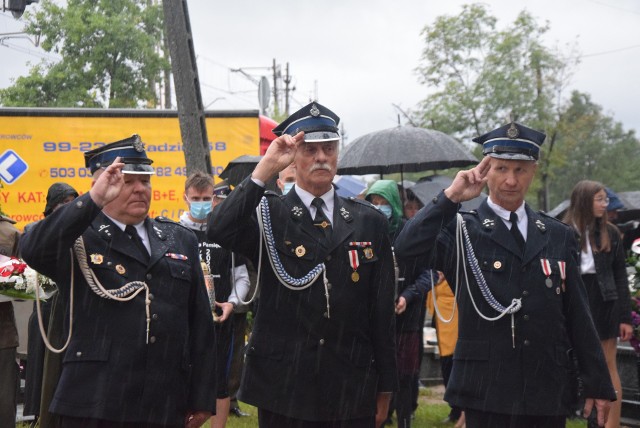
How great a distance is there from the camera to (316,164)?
4.76m

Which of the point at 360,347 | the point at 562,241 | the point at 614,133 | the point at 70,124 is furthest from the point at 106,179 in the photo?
the point at 614,133

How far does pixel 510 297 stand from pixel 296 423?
1.33 metres

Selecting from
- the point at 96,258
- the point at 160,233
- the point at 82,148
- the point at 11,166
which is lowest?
the point at 96,258

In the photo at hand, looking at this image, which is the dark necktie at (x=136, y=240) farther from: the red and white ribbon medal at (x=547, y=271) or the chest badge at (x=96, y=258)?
the red and white ribbon medal at (x=547, y=271)

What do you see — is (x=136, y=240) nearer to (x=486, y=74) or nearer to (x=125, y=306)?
(x=125, y=306)

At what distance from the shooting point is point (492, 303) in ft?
16.3

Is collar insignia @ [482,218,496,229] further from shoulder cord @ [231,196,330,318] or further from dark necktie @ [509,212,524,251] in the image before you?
shoulder cord @ [231,196,330,318]

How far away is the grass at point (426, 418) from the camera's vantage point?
920 centimetres

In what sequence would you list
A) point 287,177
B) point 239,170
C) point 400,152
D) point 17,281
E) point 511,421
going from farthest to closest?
point 239,170 → point 400,152 → point 287,177 → point 17,281 → point 511,421

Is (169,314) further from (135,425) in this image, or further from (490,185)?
(490,185)

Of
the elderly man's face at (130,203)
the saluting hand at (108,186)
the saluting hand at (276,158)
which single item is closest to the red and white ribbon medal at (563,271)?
the saluting hand at (276,158)

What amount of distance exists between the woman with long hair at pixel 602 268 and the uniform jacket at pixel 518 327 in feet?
10.9

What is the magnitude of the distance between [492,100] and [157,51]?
38.7 ft

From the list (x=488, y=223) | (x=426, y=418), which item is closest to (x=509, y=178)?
(x=488, y=223)
